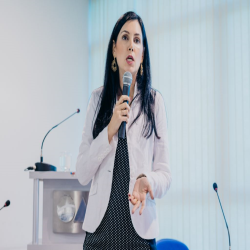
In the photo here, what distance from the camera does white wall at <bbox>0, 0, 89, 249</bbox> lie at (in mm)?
4250

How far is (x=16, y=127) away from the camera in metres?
4.37

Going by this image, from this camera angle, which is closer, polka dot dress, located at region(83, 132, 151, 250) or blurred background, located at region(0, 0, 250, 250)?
polka dot dress, located at region(83, 132, 151, 250)

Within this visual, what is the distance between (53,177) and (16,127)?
1958mm

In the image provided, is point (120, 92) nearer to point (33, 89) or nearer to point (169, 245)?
point (169, 245)

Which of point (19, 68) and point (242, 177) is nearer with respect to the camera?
point (242, 177)

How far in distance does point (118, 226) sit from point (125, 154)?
0.76ft

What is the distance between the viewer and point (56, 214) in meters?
2.58

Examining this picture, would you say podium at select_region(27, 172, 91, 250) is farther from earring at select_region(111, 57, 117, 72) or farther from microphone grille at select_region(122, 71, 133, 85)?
microphone grille at select_region(122, 71, 133, 85)

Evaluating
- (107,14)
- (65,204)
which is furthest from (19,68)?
(65,204)

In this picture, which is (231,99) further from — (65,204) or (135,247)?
(135,247)

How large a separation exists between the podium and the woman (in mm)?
1358

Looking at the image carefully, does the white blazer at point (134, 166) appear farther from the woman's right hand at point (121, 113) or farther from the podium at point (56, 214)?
the podium at point (56, 214)

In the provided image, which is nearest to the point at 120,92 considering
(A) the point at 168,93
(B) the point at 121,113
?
(B) the point at 121,113

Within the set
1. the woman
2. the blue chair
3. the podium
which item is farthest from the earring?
the blue chair
